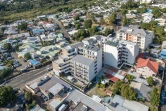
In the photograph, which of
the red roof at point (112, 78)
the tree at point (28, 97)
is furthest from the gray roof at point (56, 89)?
the red roof at point (112, 78)

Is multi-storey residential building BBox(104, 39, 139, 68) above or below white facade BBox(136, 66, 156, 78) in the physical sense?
above

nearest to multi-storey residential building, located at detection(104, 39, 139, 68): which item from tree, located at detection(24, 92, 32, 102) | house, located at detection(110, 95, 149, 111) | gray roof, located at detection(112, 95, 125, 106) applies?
gray roof, located at detection(112, 95, 125, 106)

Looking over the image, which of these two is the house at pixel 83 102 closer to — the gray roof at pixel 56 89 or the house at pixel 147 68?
the gray roof at pixel 56 89

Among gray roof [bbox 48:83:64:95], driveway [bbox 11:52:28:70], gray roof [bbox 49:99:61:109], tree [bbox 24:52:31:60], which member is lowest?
gray roof [bbox 49:99:61:109]

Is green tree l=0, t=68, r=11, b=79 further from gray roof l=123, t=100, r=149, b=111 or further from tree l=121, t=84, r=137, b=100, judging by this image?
gray roof l=123, t=100, r=149, b=111

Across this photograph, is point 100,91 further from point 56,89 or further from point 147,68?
point 147,68

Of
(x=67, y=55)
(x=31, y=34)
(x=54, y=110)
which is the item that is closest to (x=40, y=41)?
(x=31, y=34)

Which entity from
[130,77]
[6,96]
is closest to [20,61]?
[6,96]
